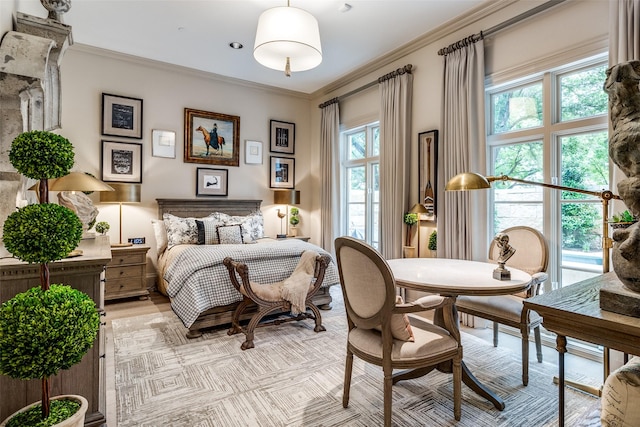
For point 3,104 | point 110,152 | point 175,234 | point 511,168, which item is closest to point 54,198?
point 110,152

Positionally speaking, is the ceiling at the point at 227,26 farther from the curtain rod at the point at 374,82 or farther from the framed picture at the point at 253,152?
the framed picture at the point at 253,152

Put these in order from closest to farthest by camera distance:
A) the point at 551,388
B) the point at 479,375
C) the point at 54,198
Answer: the point at 551,388 < the point at 479,375 < the point at 54,198

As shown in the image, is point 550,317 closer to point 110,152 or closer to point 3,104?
point 3,104

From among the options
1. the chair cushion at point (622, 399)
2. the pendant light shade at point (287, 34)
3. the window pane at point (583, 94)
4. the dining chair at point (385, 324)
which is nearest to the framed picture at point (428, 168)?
the window pane at point (583, 94)

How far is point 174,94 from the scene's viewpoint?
16.1 ft

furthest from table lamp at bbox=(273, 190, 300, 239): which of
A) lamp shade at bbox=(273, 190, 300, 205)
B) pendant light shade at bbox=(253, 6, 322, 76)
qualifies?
pendant light shade at bbox=(253, 6, 322, 76)

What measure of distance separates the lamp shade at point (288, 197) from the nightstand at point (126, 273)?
215 centimetres

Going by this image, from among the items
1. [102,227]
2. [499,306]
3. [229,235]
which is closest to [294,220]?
[229,235]

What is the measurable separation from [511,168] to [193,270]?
324 centimetres

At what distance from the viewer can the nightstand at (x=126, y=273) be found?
4.07 meters

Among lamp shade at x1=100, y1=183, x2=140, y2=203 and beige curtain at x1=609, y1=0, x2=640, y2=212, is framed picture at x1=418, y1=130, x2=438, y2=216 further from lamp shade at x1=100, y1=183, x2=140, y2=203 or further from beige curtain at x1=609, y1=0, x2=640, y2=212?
lamp shade at x1=100, y1=183, x2=140, y2=203

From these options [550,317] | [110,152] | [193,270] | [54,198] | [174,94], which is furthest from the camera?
[174,94]

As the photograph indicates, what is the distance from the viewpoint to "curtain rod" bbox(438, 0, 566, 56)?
286 cm

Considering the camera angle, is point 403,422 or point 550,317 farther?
point 403,422
